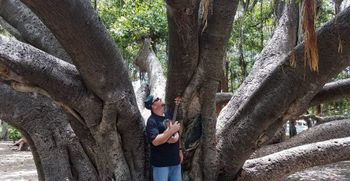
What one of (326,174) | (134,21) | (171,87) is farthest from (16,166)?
(171,87)

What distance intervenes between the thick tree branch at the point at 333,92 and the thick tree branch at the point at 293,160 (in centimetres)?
45

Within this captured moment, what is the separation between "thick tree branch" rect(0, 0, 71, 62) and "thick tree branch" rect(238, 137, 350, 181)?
212 centimetres

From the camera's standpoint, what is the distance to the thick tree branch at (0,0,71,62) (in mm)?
4340

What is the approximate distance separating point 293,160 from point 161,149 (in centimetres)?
138

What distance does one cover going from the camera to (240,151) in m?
4.20

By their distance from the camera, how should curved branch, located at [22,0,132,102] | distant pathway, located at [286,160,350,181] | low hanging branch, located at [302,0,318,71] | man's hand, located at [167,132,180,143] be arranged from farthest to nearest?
distant pathway, located at [286,160,350,181]
man's hand, located at [167,132,180,143]
curved branch, located at [22,0,132,102]
low hanging branch, located at [302,0,318,71]

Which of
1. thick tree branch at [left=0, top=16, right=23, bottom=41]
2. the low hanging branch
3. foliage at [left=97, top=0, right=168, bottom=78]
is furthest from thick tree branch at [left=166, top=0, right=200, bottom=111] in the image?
foliage at [left=97, top=0, right=168, bottom=78]

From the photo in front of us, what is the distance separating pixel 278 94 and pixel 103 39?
153cm

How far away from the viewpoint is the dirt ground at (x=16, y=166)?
31.9ft

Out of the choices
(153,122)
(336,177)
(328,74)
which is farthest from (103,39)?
(336,177)

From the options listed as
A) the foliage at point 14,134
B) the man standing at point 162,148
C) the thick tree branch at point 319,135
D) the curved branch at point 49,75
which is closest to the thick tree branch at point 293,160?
the man standing at point 162,148

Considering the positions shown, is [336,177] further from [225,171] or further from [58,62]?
[58,62]

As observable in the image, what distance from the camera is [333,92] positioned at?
4.50 m

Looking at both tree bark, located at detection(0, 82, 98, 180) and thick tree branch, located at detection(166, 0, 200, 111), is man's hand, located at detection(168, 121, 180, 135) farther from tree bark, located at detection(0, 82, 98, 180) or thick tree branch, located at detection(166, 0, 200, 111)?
tree bark, located at detection(0, 82, 98, 180)
